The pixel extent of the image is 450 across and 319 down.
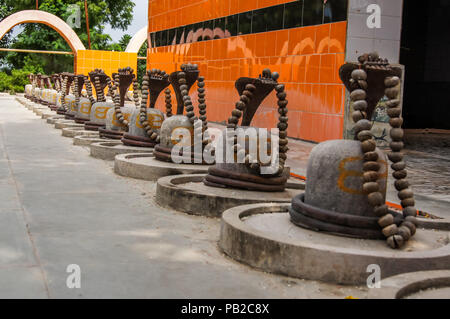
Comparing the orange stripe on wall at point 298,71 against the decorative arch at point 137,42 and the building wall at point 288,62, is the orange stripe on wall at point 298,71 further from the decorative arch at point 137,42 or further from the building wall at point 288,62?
the decorative arch at point 137,42

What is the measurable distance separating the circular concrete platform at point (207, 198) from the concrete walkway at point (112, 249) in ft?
0.46

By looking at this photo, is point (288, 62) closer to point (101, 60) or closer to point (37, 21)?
point (101, 60)

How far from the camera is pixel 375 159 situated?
15.6 feet

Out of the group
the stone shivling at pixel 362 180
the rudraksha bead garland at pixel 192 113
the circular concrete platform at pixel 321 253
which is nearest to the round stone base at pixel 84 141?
the rudraksha bead garland at pixel 192 113

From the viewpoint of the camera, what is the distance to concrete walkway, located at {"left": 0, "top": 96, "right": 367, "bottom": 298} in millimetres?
4000

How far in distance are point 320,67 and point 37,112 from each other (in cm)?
1290

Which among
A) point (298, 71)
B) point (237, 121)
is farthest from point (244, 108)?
point (298, 71)

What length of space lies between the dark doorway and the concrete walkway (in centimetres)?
1635

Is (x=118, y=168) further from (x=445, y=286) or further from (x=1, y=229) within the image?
(x=445, y=286)

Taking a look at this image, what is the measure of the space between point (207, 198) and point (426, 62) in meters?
18.2

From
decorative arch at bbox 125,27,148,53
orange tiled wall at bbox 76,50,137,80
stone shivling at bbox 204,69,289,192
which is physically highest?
decorative arch at bbox 125,27,148,53

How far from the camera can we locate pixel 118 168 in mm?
8945

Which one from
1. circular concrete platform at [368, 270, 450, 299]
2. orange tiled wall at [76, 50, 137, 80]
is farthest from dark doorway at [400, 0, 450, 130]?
orange tiled wall at [76, 50, 137, 80]

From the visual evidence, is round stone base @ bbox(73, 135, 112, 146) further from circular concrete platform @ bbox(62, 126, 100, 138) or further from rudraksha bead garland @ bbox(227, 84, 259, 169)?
rudraksha bead garland @ bbox(227, 84, 259, 169)
